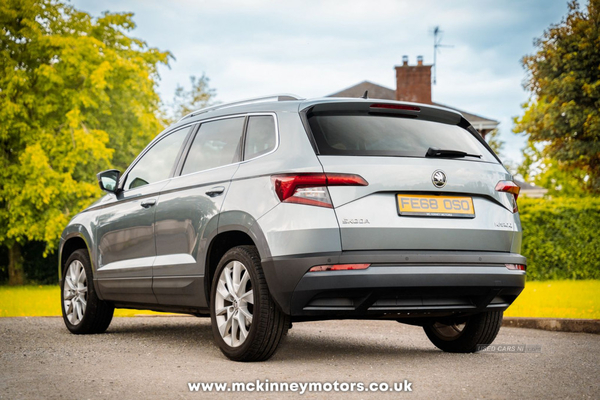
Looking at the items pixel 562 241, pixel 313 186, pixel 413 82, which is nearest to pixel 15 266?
pixel 562 241

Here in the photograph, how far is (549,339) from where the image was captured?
7.66 meters

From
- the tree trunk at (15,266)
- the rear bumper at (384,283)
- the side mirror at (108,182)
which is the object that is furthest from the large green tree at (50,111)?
the rear bumper at (384,283)

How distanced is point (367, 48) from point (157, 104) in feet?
44.1

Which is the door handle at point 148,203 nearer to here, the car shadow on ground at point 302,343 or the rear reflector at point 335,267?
the car shadow on ground at point 302,343

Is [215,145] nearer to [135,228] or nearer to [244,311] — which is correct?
[135,228]

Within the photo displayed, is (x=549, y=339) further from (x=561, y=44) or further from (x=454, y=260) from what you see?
(x=561, y=44)

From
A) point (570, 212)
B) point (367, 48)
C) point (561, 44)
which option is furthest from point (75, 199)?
point (561, 44)

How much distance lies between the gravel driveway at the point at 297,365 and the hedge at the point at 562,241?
43.3ft

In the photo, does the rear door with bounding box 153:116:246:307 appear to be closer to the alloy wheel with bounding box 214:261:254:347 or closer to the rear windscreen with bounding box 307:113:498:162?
the alloy wheel with bounding box 214:261:254:347

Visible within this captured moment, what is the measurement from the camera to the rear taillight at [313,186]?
5.03 meters

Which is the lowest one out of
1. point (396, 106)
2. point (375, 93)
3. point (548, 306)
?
point (548, 306)

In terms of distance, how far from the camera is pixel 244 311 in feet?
18.2

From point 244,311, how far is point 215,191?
985mm

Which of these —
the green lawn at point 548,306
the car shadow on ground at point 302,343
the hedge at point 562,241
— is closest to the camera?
the car shadow on ground at point 302,343
